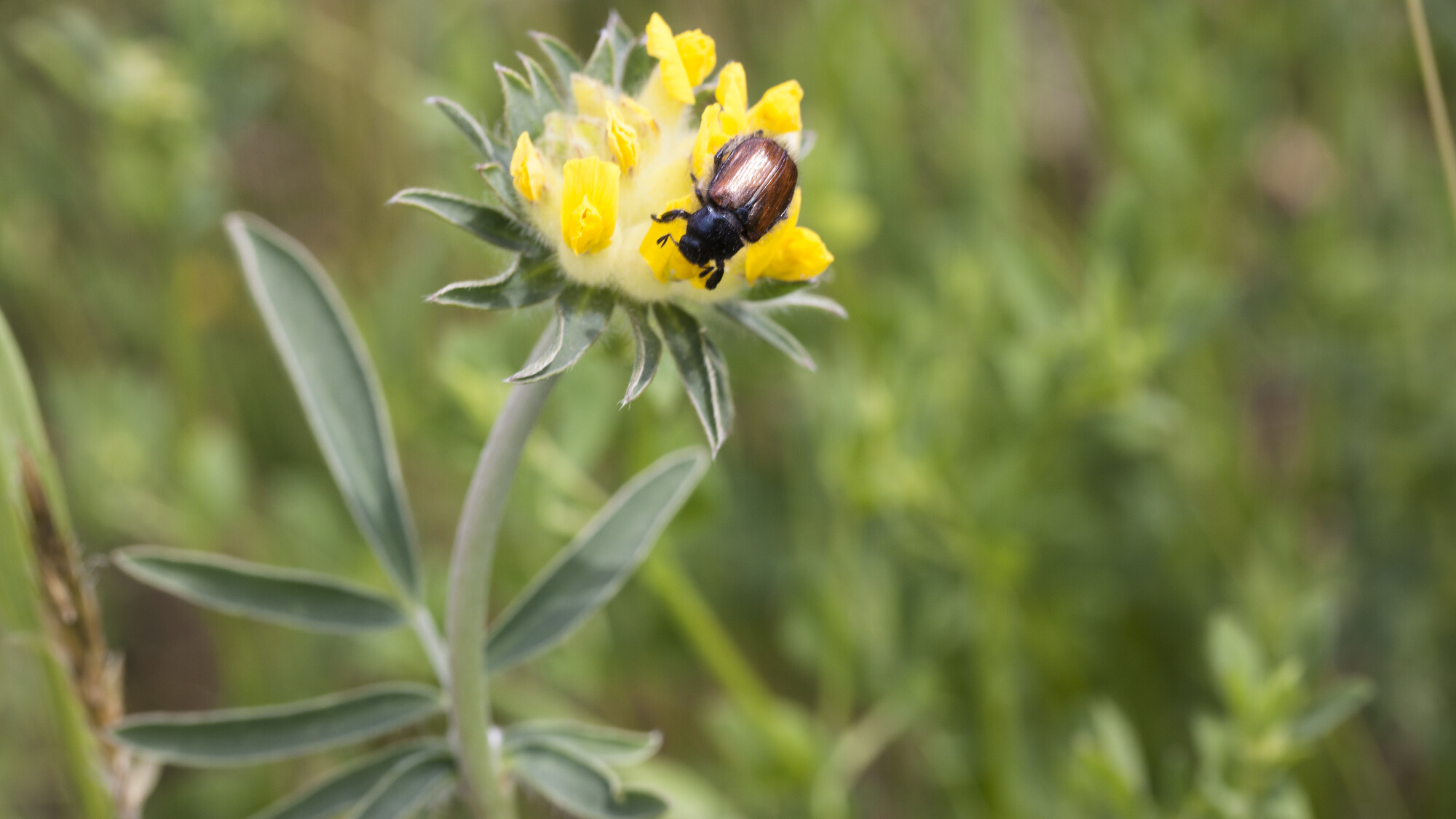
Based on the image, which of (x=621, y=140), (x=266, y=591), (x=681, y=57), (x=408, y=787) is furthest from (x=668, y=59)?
(x=408, y=787)

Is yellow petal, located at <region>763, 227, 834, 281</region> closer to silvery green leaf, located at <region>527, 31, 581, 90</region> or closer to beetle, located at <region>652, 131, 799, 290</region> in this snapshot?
beetle, located at <region>652, 131, 799, 290</region>

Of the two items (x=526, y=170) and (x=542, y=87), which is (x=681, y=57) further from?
(x=526, y=170)

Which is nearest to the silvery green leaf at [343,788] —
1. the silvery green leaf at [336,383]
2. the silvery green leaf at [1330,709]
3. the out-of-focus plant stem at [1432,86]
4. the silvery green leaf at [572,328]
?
the silvery green leaf at [336,383]

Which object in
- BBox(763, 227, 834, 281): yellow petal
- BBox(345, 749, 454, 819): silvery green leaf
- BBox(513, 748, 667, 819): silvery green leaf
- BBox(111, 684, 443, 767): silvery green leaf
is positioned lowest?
BBox(513, 748, 667, 819): silvery green leaf

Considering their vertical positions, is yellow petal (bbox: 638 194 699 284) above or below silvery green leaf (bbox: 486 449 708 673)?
above

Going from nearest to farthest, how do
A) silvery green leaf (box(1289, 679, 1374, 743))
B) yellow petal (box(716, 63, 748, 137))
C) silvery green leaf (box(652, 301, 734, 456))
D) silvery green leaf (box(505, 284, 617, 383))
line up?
silvery green leaf (box(505, 284, 617, 383)) < silvery green leaf (box(652, 301, 734, 456)) < yellow petal (box(716, 63, 748, 137)) < silvery green leaf (box(1289, 679, 1374, 743))

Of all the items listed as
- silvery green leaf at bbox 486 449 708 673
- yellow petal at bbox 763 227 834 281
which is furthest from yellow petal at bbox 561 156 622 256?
silvery green leaf at bbox 486 449 708 673
